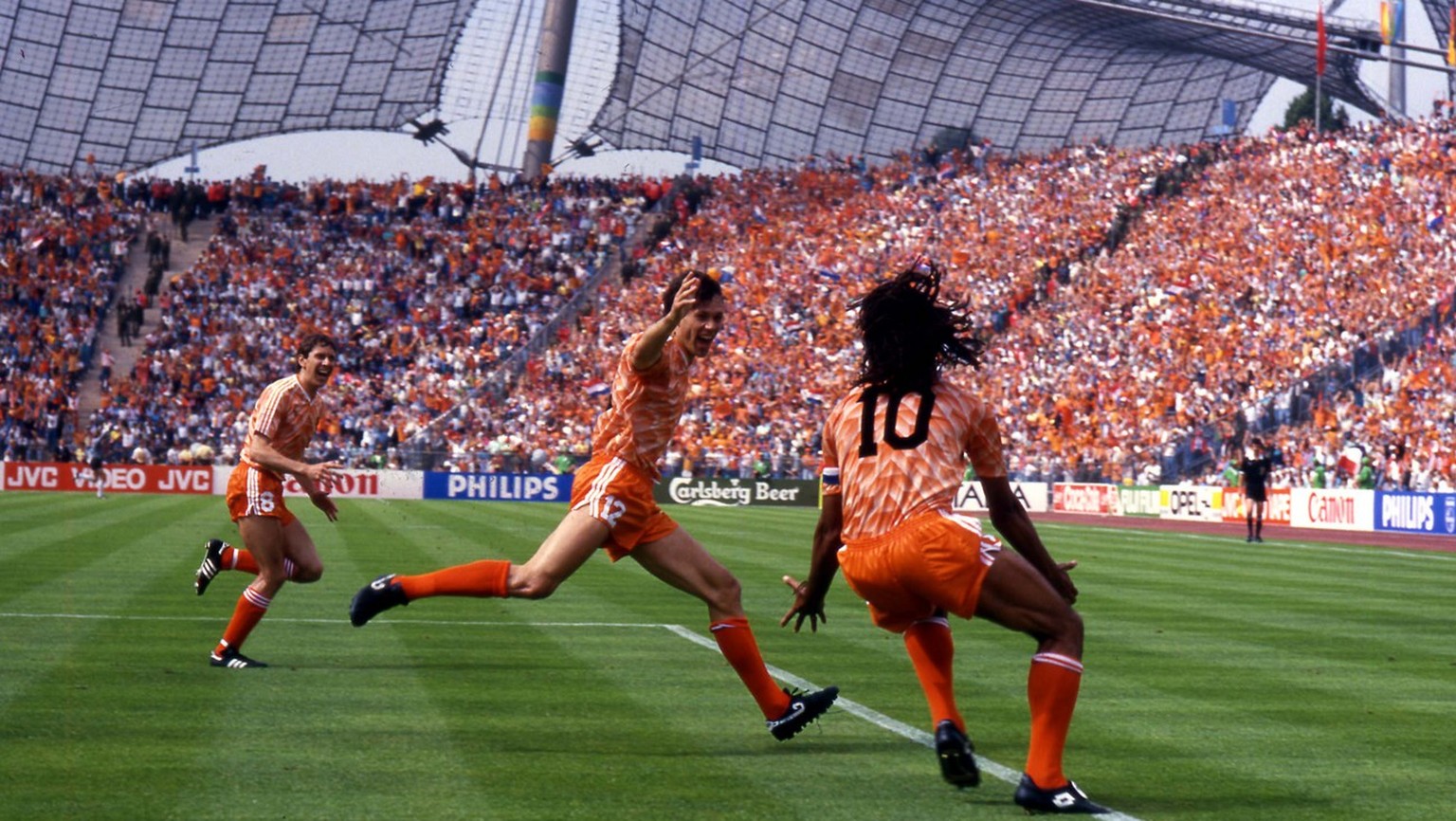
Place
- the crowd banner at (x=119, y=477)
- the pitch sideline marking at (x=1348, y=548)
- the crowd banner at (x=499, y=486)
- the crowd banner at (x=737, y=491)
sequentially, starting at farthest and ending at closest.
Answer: the crowd banner at (x=119, y=477) → the crowd banner at (x=737, y=491) → the crowd banner at (x=499, y=486) → the pitch sideline marking at (x=1348, y=548)

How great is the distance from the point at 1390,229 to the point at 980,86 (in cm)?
3266

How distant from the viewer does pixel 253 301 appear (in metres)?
59.3

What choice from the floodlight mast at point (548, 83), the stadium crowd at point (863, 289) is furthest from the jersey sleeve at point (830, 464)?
the floodlight mast at point (548, 83)

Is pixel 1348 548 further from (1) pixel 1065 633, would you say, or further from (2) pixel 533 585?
(1) pixel 1065 633

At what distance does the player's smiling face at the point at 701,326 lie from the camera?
27.9 ft

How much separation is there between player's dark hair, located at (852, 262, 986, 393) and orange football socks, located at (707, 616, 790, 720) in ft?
6.82

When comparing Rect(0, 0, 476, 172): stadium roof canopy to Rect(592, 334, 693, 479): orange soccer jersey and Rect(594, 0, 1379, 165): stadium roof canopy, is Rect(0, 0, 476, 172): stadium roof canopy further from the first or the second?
Rect(592, 334, 693, 479): orange soccer jersey

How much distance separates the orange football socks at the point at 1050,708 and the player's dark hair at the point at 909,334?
1216 mm

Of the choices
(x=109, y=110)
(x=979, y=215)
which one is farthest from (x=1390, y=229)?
(x=109, y=110)

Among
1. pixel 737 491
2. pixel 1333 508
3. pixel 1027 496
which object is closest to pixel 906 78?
pixel 737 491

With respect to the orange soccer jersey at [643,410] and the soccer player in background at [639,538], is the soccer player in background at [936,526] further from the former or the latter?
the orange soccer jersey at [643,410]

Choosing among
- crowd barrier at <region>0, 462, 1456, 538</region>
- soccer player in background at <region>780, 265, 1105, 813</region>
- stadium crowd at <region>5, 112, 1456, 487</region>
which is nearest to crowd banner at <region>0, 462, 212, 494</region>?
crowd barrier at <region>0, 462, 1456, 538</region>

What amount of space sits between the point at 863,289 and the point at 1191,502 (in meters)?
18.0

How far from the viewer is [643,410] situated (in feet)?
29.1
